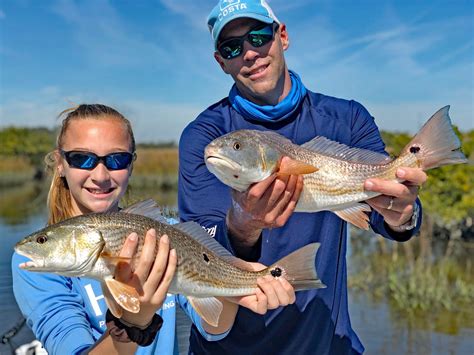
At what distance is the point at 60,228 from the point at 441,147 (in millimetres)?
1942

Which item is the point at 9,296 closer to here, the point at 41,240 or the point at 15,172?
the point at 41,240

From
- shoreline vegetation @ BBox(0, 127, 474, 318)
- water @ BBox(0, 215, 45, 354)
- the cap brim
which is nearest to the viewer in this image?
the cap brim

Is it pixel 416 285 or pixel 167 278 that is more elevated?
pixel 167 278

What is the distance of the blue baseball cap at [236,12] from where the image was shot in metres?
3.23

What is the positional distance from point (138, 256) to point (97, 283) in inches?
35.1

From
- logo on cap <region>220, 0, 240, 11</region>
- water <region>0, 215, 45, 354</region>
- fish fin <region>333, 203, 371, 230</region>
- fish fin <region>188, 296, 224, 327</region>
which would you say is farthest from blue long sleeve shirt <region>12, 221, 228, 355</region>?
water <region>0, 215, 45, 354</region>

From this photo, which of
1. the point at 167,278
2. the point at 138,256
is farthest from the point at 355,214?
the point at 138,256

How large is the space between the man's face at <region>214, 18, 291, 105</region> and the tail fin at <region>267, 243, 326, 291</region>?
1039 millimetres

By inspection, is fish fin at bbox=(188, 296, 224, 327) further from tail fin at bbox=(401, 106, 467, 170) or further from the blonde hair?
tail fin at bbox=(401, 106, 467, 170)

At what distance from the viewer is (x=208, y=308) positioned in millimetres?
2906

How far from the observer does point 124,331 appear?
2.67 meters

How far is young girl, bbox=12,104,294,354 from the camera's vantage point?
2.62m

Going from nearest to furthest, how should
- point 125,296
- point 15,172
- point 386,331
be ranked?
point 125,296, point 386,331, point 15,172

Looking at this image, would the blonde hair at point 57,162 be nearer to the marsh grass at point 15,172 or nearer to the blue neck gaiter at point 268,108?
the blue neck gaiter at point 268,108
